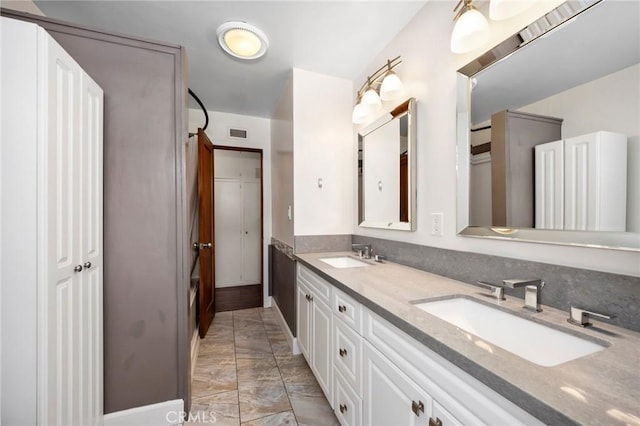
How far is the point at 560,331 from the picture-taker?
79 cm

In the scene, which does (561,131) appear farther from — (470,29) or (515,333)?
(515,333)

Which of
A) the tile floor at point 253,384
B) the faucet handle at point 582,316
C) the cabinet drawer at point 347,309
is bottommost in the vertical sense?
A: the tile floor at point 253,384

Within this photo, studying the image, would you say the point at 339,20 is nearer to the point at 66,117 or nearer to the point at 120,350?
the point at 66,117

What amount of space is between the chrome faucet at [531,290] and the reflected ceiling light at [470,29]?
1.05m

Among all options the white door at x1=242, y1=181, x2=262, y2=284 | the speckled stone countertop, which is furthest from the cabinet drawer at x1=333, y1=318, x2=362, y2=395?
the white door at x1=242, y1=181, x2=262, y2=284

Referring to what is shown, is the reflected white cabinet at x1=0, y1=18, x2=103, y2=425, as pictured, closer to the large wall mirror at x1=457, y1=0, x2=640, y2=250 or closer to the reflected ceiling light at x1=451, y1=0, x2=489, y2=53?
the reflected ceiling light at x1=451, y1=0, x2=489, y2=53

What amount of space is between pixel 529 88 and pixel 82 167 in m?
1.97

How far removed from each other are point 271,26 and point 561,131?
5.92ft

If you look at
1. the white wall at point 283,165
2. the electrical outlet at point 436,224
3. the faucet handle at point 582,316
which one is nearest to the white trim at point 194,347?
the white wall at point 283,165

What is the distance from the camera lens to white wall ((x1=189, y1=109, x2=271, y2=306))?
10.9 feet

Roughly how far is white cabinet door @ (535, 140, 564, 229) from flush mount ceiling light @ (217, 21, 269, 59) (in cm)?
186

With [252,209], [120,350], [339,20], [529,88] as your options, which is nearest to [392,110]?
[339,20]

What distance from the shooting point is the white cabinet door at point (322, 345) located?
1530 mm

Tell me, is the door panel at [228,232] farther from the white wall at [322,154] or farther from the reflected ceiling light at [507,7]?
the reflected ceiling light at [507,7]
